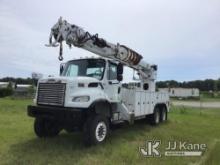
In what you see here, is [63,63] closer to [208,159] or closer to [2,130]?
[2,130]

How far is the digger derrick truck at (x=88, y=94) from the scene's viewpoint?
7672 millimetres

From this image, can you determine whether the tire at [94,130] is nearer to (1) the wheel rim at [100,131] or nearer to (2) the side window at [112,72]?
(1) the wheel rim at [100,131]

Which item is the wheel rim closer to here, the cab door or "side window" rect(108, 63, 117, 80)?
the cab door

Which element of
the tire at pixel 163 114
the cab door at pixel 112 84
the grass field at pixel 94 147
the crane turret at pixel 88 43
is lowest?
the grass field at pixel 94 147

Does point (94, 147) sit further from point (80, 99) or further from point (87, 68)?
point (87, 68)

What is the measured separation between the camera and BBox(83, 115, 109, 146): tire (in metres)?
7.65

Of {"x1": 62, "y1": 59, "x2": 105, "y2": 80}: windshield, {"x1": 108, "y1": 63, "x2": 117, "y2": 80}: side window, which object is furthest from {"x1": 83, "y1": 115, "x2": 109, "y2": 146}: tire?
{"x1": 108, "y1": 63, "x2": 117, "y2": 80}: side window

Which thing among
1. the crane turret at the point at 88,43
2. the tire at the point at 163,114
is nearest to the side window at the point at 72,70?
the crane turret at the point at 88,43

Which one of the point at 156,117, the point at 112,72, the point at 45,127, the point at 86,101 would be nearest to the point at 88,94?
the point at 86,101

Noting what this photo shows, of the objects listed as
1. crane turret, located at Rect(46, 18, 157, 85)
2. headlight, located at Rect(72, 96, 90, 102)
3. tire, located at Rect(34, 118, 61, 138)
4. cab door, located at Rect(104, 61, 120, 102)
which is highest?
crane turret, located at Rect(46, 18, 157, 85)

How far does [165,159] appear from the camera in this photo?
7133 mm

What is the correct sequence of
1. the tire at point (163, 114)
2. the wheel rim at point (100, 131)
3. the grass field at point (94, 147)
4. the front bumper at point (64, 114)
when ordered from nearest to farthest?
the grass field at point (94, 147) < the front bumper at point (64, 114) < the wheel rim at point (100, 131) < the tire at point (163, 114)

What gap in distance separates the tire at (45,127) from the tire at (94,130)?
1570 mm

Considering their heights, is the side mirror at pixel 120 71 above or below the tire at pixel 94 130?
above
